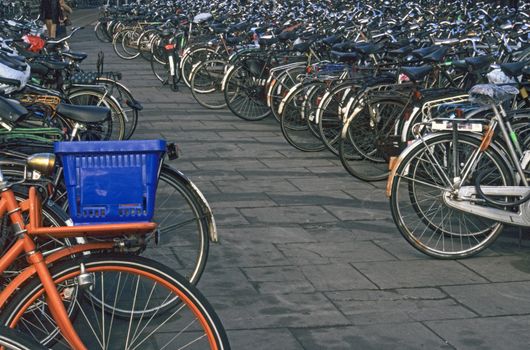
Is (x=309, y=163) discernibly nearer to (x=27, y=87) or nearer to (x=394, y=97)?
(x=394, y=97)

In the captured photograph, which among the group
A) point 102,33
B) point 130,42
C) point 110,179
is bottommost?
point 102,33

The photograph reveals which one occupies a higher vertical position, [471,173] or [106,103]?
[471,173]

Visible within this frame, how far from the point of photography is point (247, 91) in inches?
448

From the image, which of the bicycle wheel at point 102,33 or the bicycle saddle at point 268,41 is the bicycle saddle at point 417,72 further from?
the bicycle wheel at point 102,33

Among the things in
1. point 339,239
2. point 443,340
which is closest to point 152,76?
point 339,239

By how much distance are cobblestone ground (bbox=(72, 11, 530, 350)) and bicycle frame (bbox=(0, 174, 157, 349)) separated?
143 centimetres

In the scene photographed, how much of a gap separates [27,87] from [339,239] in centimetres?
259

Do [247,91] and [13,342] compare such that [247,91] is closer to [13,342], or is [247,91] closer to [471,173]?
[471,173]

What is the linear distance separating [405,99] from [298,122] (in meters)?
1.97

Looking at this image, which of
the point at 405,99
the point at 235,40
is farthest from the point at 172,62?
the point at 405,99

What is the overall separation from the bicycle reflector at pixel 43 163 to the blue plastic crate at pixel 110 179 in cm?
19

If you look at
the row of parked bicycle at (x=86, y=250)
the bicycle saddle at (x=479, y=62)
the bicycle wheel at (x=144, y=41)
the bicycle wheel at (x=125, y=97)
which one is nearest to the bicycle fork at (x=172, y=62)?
the bicycle wheel at (x=144, y=41)

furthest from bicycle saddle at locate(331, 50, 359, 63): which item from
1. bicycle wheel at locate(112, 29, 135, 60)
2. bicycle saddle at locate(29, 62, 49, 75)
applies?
bicycle wheel at locate(112, 29, 135, 60)

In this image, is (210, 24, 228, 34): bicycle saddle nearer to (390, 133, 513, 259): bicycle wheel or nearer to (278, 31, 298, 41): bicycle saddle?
(278, 31, 298, 41): bicycle saddle
